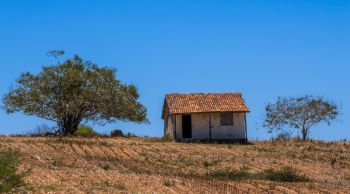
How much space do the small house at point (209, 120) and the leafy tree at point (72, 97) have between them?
385cm

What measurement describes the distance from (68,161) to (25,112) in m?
19.7

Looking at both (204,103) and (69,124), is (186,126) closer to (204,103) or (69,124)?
(204,103)

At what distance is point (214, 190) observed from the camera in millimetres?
17906

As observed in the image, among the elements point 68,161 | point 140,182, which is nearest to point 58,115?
point 68,161

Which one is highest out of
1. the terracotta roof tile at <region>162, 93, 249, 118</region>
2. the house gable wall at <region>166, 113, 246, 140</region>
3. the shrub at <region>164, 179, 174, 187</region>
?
the terracotta roof tile at <region>162, 93, 249, 118</region>

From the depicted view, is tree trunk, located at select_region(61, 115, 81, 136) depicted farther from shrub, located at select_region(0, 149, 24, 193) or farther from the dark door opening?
shrub, located at select_region(0, 149, 24, 193)

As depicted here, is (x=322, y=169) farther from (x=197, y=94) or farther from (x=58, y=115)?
(x=58, y=115)

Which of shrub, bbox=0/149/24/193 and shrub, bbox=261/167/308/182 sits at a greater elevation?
shrub, bbox=0/149/24/193

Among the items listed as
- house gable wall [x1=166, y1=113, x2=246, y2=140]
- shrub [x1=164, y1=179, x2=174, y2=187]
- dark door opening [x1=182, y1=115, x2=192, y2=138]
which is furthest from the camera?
dark door opening [x1=182, y1=115, x2=192, y2=138]

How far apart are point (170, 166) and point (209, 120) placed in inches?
659

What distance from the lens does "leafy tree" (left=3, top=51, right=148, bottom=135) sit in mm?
43531

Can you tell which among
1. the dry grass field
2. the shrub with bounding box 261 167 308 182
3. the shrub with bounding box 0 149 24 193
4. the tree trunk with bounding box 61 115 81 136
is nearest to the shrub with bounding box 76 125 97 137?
the tree trunk with bounding box 61 115 81 136

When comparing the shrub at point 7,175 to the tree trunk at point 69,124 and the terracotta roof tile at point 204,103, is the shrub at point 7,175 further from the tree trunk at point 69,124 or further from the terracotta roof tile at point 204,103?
the tree trunk at point 69,124

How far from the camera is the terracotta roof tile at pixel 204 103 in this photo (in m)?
42.2
